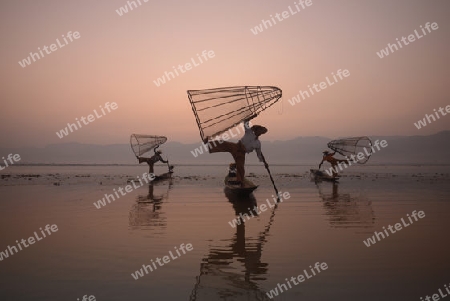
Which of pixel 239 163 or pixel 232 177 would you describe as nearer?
pixel 239 163

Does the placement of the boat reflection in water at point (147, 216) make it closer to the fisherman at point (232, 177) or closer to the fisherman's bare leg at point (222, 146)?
the fisherman's bare leg at point (222, 146)

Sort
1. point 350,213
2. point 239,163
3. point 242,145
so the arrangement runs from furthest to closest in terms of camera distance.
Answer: point 239,163 → point 242,145 → point 350,213

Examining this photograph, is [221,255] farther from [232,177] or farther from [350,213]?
[232,177]

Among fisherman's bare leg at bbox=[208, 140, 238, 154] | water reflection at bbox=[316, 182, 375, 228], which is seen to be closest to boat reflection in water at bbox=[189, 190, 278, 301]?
water reflection at bbox=[316, 182, 375, 228]

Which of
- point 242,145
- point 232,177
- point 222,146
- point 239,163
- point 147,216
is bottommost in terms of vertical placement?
point 232,177

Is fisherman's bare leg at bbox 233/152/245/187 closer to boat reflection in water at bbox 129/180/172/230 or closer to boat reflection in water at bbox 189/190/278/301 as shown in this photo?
boat reflection in water at bbox 129/180/172/230

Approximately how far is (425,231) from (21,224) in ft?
41.6

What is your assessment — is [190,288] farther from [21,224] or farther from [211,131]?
[211,131]

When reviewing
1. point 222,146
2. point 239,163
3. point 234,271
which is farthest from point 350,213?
point 234,271

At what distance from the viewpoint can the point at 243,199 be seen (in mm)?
18203

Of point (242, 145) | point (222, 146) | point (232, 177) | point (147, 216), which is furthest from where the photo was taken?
point (232, 177)

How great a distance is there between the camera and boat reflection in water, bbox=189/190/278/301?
566cm

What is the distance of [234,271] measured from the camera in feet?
22.4

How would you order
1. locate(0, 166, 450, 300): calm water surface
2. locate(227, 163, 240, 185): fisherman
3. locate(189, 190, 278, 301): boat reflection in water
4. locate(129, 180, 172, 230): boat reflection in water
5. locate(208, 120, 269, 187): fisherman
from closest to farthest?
locate(189, 190, 278, 301): boat reflection in water
locate(0, 166, 450, 300): calm water surface
locate(129, 180, 172, 230): boat reflection in water
locate(208, 120, 269, 187): fisherman
locate(227, 163, 240, 185): fisherman
